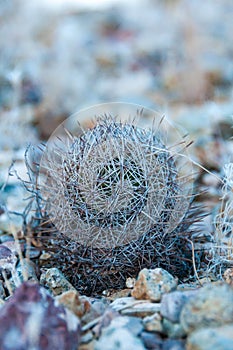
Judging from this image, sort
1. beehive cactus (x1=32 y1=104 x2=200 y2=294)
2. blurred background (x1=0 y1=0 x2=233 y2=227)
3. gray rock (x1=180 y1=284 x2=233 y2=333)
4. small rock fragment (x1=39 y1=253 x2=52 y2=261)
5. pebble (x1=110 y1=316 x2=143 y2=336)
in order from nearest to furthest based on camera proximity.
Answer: gray rock (x1=180 y1=284 x2=233 y2=333) → pebble (x1=110 y1=316 x2=143 y2=336) → beehive cactus (x1=32 y1=104 x2=200 y2=294) → small rock fragment (x1=39 y1=253 x2=52 y2=261) → blurred background (x1=0 y1=0 x2=233 y2=227)

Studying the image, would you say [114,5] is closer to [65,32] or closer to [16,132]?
[65,32]

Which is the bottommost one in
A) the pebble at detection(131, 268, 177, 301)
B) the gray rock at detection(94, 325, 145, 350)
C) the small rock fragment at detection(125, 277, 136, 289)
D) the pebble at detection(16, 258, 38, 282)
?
the gray rock at detection(94, 325, 145, 350)

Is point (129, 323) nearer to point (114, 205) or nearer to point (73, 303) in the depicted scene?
point (73, 303)

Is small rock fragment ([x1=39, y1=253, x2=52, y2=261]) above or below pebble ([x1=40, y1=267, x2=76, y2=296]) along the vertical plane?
above

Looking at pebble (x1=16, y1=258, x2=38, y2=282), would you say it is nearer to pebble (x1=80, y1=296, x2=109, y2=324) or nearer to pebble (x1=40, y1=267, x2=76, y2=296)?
pebble (x1=40, y1=267, x2=76, y2=296)

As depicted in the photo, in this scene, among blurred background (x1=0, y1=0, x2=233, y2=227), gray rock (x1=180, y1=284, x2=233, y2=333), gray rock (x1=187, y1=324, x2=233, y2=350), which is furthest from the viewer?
blurred background (x1=0, y1=0, x2=233, y2=227)

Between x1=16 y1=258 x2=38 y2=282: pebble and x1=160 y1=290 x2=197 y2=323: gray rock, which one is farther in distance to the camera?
x1=16 y1=258 x2=38 y2=282: pebble

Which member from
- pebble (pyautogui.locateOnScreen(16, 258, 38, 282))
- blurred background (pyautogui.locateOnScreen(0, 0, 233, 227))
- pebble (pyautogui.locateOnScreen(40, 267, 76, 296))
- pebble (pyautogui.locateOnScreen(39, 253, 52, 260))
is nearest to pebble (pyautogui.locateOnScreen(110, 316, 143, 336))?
pebble (pyautogui.locateOnScreen(40, 267, 76, 296))
